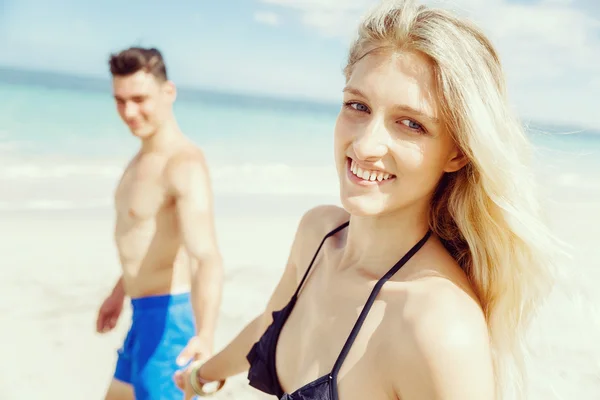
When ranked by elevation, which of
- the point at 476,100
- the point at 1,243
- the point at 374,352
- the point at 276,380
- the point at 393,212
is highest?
the point at 476,100

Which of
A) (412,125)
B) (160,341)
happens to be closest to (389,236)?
(412,125)

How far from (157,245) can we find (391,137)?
85.5 inches

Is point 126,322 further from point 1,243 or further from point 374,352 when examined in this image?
point 374,352

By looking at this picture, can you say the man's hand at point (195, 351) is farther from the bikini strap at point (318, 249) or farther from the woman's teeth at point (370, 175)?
the woman's teeth at point (370, 175)

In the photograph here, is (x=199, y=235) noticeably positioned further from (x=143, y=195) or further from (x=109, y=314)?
(x=109, y=314)

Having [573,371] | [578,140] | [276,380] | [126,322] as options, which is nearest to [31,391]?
[126,322]

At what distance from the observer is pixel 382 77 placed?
1.62 m

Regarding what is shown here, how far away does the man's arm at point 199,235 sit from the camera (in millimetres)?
3111

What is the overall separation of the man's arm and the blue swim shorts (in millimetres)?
318

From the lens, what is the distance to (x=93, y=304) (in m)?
6.21

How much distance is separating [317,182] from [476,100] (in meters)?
13.4

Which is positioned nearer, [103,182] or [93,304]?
[93,304]

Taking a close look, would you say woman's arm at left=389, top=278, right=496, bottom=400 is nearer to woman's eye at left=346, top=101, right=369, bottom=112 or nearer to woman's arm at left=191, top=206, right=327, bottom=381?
woman's eye at left=346, top=101, right=369, bottom=112

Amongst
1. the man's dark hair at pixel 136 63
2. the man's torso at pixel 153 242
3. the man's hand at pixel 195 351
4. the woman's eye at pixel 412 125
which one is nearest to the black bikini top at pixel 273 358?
the woman's eye at pixel 412 125
